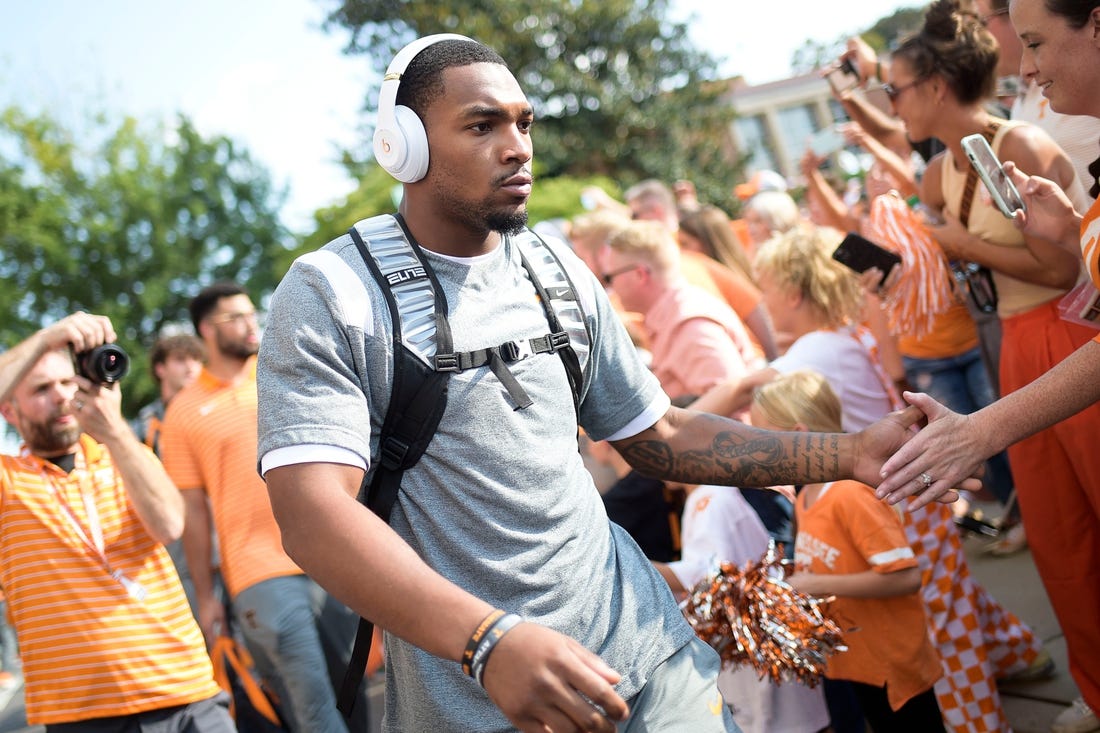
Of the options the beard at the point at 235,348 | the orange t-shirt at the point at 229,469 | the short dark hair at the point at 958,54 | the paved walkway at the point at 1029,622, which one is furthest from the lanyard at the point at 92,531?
the short dark hair at the point at 958,54

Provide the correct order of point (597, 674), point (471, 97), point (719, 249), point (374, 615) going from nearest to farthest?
point (597, 674)
point (374, 615)
point (471, 97)
point (719, 249)

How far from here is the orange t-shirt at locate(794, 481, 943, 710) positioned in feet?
11.8

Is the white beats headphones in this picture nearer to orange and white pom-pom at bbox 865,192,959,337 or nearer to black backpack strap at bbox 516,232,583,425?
black backpack strap at bbox 516,232,583,425

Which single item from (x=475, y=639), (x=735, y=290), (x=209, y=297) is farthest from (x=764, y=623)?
(x=209, y=297)

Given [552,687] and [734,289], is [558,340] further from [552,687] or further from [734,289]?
[734,289]

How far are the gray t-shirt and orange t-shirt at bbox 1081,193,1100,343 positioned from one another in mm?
1352

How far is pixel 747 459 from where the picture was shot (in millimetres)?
2816

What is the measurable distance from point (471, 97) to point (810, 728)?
2.60 meters

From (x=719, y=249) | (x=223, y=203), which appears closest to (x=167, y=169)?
(x=223, y=203)

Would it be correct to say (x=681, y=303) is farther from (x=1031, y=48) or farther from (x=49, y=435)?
(x=49, y=435)

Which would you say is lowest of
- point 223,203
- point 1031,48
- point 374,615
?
point 223,203

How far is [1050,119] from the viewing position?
4109 mm

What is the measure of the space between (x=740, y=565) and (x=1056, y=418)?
1.52 meters

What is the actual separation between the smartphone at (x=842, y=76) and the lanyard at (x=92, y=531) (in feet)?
13.0
